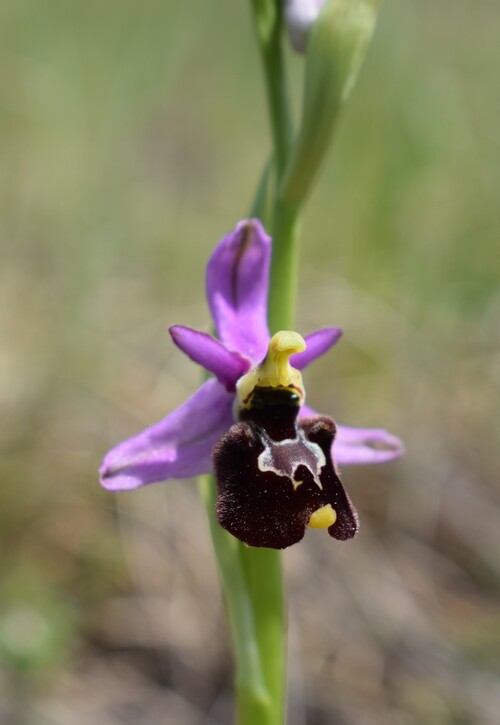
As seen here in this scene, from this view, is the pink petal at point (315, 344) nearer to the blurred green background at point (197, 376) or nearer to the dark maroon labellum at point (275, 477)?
the dark maroon labellum at point (275, 477)

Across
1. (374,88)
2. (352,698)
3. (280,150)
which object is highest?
(374,88)

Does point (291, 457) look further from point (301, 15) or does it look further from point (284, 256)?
point (301, 15)

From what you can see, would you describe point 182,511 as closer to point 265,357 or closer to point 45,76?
point 265,357

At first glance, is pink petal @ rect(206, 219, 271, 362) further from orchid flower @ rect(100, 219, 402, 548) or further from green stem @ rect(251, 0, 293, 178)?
green stem @ rect(251, 0, 293, 178)

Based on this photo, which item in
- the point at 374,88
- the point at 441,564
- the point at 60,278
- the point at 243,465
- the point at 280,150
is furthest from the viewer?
the point at 374,88

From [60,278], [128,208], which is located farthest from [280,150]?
[128,208]

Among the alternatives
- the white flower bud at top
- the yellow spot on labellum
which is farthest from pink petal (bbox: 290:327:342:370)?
the white flower bud at top

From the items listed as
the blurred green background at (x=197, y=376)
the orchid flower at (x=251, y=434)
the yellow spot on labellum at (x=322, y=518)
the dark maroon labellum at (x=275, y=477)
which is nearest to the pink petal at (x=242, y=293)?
the orchid flower at (x=251, y=434)
